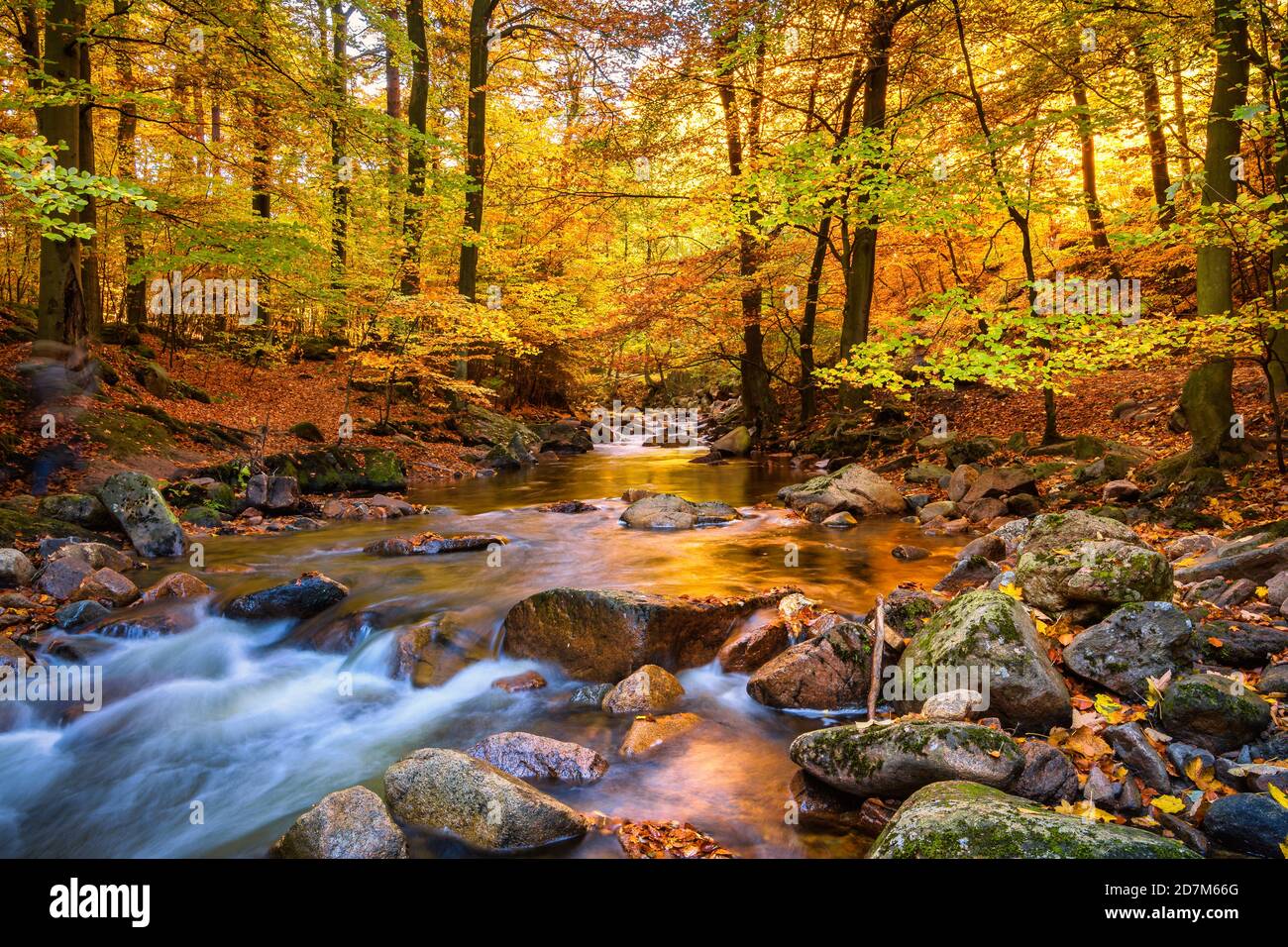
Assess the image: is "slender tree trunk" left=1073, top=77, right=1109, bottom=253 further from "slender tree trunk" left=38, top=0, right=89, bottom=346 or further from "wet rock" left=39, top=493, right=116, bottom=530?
"slender tree trunk" left=38, top=0, right=89, bottom=346

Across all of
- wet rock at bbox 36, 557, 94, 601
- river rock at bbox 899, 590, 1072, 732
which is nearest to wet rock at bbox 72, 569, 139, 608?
wet rock at bbox 36, 557, 94, 601

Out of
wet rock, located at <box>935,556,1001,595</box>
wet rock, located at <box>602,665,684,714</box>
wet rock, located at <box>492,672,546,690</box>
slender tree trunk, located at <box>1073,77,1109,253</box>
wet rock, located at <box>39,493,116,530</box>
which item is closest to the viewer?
wet rock, located at <box>602,665,684,714</box>

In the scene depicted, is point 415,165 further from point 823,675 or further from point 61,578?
point 823,675

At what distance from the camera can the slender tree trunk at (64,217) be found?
10.0 m

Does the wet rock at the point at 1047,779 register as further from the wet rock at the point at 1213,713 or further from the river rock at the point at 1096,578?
the river rock at the point at 1096,578

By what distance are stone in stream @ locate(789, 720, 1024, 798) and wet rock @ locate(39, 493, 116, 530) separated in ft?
30.8

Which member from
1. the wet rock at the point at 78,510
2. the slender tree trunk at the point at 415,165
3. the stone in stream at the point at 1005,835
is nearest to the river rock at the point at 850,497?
the stone in stream at the point at 1005,835

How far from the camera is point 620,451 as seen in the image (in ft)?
73.3

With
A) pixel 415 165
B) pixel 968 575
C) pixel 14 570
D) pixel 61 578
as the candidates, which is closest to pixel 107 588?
pixel 61 578

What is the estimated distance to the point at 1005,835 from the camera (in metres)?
2.70

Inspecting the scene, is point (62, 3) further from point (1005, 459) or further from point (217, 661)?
point (1005, 459)

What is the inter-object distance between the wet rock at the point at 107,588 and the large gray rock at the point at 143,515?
1.46 meters

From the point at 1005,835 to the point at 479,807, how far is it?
2536mm

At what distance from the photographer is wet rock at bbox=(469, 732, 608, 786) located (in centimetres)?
427
